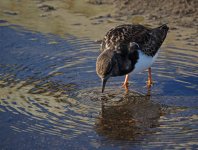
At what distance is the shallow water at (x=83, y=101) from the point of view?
18.9 feet

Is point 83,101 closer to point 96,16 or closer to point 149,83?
point 149,83

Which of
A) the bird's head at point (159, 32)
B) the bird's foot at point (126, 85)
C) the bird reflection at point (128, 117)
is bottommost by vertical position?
the bird reflection at point (128, 117)

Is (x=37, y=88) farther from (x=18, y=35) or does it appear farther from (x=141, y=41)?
(x=18, y=35)

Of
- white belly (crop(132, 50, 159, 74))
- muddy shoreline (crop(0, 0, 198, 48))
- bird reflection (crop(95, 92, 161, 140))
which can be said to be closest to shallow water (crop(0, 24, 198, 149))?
bird reflection (crop(95, 92, 161, 140))

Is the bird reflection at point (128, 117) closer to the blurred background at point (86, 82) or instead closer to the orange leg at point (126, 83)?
the blurred background at point (86, 82)

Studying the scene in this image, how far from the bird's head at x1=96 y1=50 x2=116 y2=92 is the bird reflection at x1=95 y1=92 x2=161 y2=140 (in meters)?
0.30

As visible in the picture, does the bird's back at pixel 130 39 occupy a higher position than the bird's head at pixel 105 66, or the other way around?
the bird's back at pixel 130 39

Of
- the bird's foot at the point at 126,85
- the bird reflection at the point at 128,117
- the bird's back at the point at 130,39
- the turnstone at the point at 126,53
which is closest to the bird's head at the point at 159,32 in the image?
the bird's back at the point at 130,39

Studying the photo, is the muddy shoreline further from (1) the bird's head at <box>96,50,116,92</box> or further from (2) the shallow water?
(1) the bird's head at <box>96,50,116,92</box>

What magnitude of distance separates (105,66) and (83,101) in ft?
1.57

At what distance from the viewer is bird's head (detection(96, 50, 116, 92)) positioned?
6.66 meters

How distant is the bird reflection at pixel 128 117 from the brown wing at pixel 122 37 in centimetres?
62

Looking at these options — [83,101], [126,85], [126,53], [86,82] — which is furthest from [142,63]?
[83,101]

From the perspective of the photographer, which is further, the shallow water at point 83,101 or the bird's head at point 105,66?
the bird's head at point 105,66
